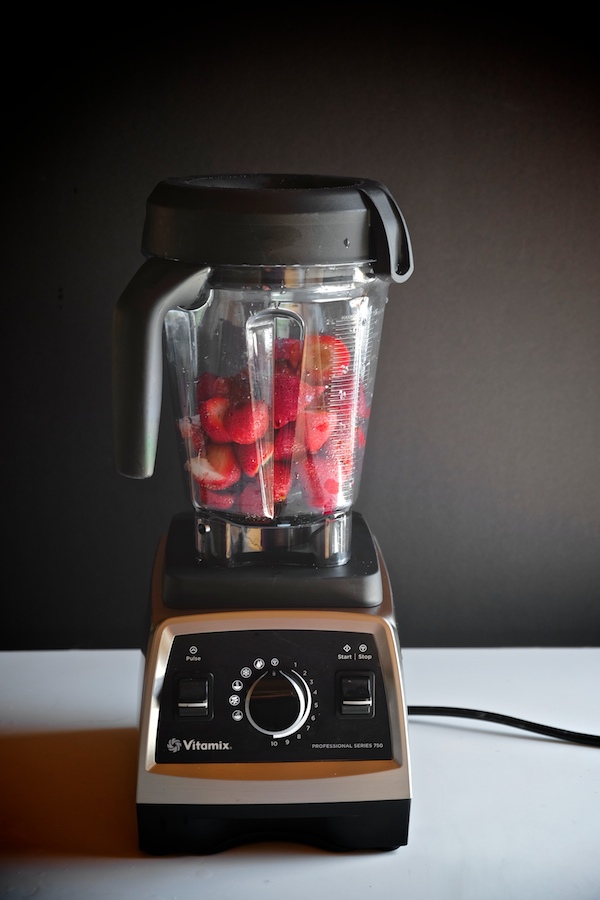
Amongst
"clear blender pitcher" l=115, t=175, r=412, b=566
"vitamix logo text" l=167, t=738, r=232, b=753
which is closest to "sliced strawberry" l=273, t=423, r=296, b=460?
"clear blender pitcher" l=115, t=175, r=412, b=566

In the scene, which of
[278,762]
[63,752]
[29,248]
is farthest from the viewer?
[29,248]

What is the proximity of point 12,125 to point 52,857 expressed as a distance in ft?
2.34

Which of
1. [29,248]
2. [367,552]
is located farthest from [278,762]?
[29,248]

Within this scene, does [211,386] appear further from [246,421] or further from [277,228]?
[277,228]

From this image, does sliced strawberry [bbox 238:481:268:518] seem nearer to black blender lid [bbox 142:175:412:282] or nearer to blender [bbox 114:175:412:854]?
blender [bbox 114:175:412:854]

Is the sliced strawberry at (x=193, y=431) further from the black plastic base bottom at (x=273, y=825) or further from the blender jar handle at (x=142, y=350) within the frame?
the black plastic base bottom at (x=273, y=825)

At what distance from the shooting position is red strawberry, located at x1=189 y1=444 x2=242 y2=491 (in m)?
0.76

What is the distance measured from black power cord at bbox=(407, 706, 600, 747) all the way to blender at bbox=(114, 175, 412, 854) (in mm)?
215

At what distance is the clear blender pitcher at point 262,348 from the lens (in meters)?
0.67

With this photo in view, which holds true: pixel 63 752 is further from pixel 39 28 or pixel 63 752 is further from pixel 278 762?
pixel 39 28

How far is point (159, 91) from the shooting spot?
962 mm

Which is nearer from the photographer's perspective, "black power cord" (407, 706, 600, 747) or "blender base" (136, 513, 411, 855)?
"blender base" (136, 513, 411, 855)

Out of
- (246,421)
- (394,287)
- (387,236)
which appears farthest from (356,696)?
(394,287)

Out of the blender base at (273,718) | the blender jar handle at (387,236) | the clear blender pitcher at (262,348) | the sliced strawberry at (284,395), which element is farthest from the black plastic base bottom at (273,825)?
Result: the blender jar handle at (387,236)
